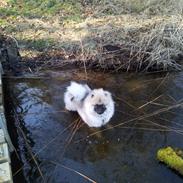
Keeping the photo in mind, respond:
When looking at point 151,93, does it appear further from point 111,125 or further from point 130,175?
point 130,175

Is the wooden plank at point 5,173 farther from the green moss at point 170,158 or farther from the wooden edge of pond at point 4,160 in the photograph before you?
the green moss at point 170,158

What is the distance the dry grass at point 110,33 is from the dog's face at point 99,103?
2.61 meters

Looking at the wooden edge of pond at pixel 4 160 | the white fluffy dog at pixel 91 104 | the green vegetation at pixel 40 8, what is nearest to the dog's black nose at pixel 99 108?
the white fluffy dog at pixel 91 104

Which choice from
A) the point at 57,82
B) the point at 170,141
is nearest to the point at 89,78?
the point at 57,82

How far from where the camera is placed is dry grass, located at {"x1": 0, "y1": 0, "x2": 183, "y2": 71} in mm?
9484

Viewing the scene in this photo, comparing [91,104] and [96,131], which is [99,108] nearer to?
[91,104]

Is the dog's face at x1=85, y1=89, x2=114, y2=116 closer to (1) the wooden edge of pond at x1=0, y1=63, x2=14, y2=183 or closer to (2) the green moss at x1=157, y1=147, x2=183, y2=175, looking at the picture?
(2) the green moss at x1=157, y1=147, x2=183, y2=175

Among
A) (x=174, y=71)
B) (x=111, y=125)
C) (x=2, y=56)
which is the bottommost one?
(x=111, y=125)

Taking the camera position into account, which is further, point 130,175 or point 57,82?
point 57,82

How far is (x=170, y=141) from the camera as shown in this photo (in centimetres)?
696

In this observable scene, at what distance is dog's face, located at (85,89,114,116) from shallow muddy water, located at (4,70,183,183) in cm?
53

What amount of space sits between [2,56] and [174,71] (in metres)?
4.38

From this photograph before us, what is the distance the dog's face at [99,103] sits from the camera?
6746mm

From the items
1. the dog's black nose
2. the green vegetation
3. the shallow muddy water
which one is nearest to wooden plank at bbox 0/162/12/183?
the shallow muddy water
